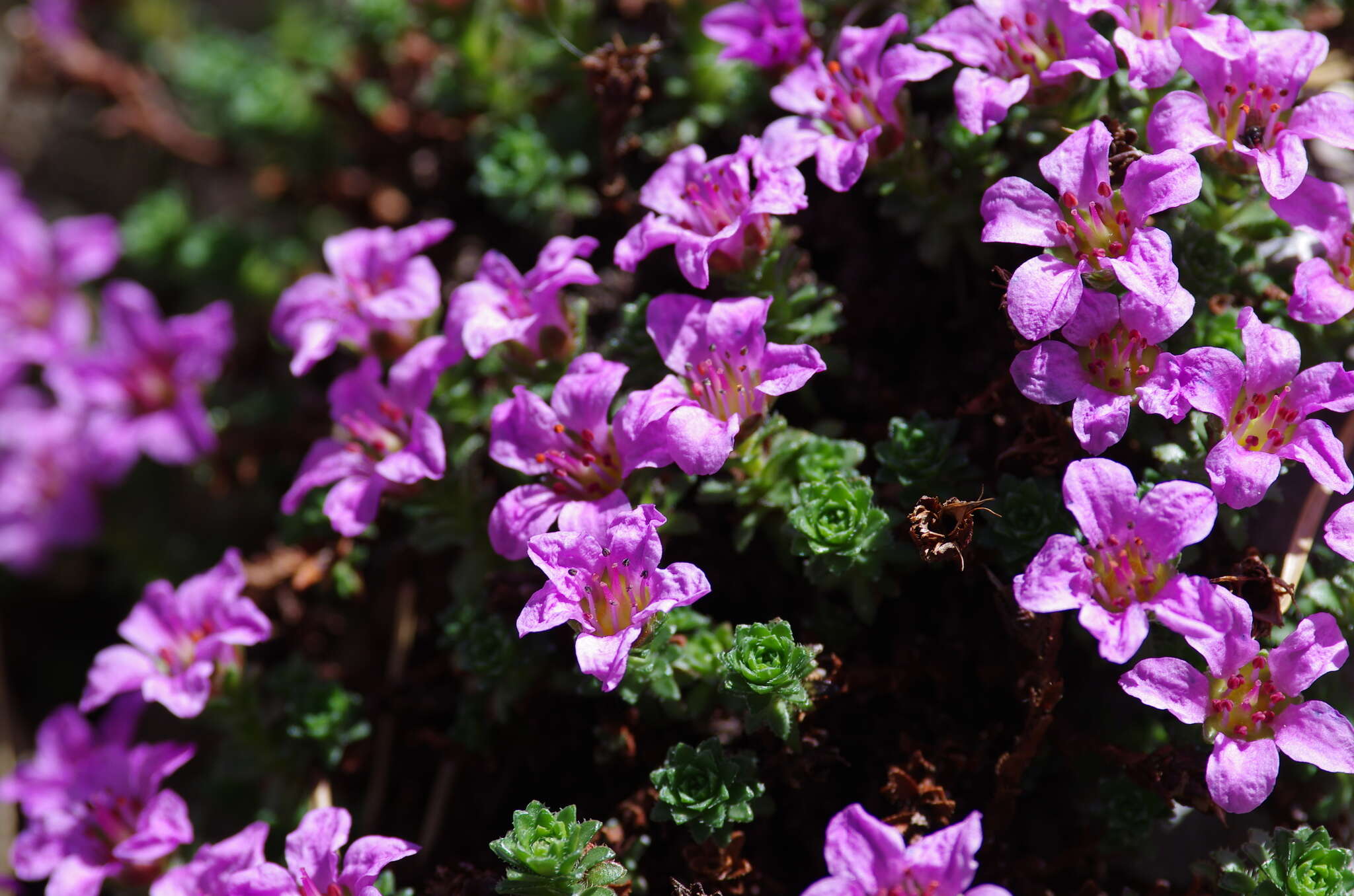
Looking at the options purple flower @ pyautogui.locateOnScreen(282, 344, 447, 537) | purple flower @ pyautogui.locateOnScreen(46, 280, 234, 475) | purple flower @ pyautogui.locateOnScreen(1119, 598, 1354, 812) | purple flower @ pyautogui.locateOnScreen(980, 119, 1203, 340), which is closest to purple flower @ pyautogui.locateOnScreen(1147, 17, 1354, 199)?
purple flower @ pyautogui.locateOnScreen(980, 119, 1203, 340)

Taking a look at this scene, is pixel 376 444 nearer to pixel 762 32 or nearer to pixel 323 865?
pixel 323 865

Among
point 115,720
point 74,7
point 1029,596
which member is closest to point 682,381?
point 1029,596

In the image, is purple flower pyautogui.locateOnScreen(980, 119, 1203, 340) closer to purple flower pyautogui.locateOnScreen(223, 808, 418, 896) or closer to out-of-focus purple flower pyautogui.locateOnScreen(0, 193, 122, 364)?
purple flower pyautogui.locateOnScreen(223, 808, 418, 896)

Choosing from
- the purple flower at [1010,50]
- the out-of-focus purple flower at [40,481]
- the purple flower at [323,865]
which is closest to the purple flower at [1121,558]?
the purple flower at [1010,50]

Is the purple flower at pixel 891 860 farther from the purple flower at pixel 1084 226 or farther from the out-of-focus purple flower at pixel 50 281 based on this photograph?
the out-of-focus purple flower at pixel 50 281

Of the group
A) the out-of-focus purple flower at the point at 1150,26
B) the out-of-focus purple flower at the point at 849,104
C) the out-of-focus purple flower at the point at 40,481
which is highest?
the out-of-focus purple flower at the point at 1150,26

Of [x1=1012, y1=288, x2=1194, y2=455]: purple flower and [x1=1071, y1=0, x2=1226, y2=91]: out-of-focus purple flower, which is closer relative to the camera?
[x1=1012, y1=288, x2=1194, y2=455]: purple flower

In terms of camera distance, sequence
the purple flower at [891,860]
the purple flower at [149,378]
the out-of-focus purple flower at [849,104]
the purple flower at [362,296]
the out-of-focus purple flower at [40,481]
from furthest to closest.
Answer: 1. the out-of-focus purple flower at [40,481]
2. the purple flower at [149,378]
3. the purple flower at [362,296]
4. the out-of-focus purple flower at [849,104]
5. the purple flower at [891,860]
